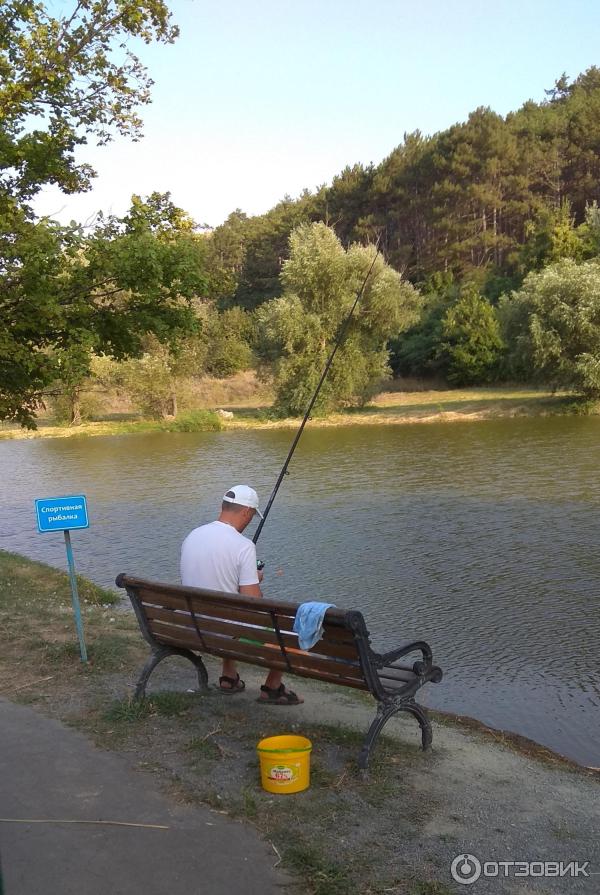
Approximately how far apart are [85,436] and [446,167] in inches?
1342

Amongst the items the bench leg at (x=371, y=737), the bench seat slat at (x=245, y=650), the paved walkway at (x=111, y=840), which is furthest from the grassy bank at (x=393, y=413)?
the paved walkway at (x=111, y=840)

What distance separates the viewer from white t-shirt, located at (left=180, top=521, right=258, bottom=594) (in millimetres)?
5273

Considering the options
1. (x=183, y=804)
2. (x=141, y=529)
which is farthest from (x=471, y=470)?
(x=183, y=804)

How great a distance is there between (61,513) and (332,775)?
2990 millimetres

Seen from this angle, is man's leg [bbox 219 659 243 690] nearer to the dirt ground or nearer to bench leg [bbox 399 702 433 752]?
the dirt ground

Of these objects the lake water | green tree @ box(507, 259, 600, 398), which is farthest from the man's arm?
green tree @ box(507, 259, 600, 398)

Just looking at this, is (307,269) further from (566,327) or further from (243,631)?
(243,631)

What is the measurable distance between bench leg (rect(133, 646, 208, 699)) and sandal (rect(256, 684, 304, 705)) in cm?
45

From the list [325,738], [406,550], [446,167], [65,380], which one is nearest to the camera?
[325,738]

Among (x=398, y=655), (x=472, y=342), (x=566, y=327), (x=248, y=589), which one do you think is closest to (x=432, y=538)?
(x=248, y=589)

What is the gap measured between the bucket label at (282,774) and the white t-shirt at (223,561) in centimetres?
138

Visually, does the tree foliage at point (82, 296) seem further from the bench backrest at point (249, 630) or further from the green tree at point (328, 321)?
the green tree at point (328, 321)

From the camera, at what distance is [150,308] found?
34.2 ft

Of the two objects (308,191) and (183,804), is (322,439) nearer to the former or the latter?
(183,804)
